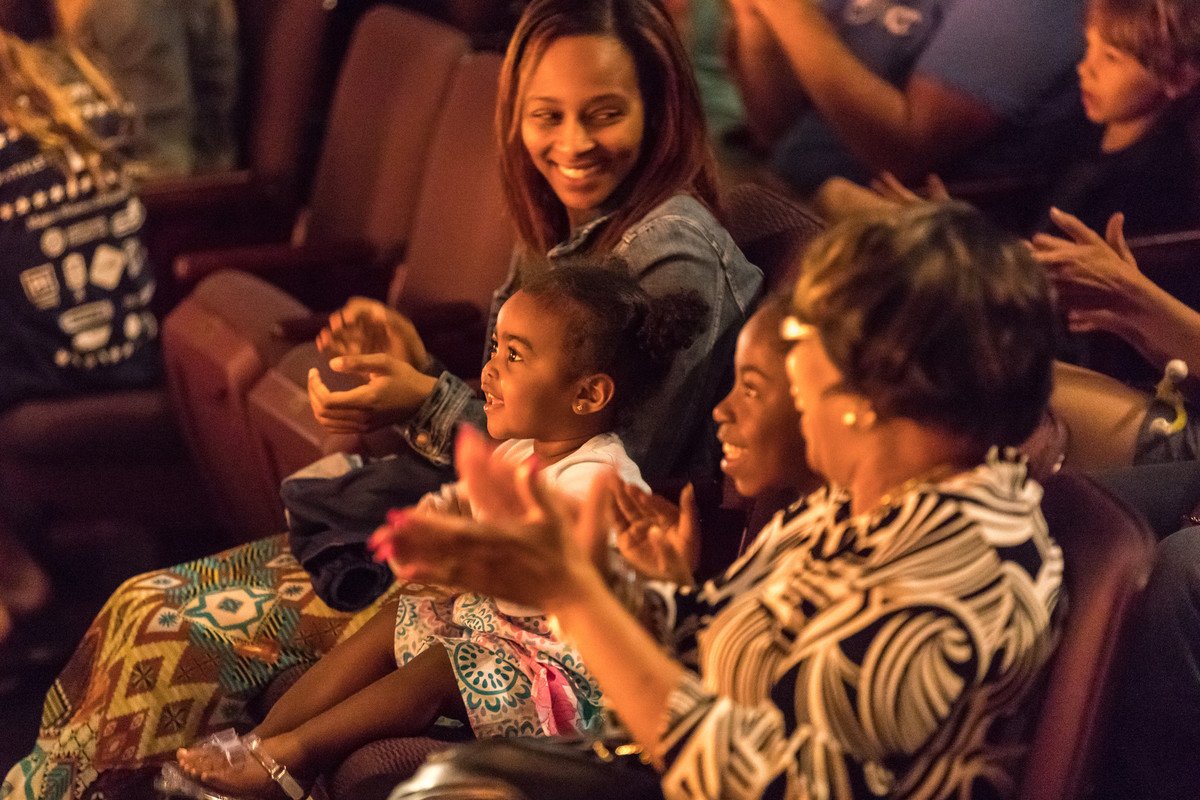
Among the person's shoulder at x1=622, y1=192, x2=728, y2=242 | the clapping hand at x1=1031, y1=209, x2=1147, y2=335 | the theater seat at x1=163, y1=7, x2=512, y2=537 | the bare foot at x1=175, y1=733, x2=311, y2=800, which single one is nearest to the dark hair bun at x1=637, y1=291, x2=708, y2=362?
the person's shoulder at x1=622, y1=192, x2=728, y2=242

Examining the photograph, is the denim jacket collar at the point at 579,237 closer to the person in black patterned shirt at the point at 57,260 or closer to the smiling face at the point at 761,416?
the smiling face at the point at 761,416

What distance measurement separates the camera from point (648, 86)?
1710 millimetres

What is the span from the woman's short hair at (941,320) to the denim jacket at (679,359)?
1.94 feet

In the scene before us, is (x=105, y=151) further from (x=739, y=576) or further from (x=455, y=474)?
(x=739, y=576)

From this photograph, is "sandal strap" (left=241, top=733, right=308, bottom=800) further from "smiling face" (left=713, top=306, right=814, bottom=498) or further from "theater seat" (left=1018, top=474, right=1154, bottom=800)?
"theater seat" (left=1018, top=474, right=1154, bottom=800)

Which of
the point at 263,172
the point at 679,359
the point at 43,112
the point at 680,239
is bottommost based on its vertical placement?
the point at 263,172

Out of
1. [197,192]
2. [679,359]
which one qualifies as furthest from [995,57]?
[197,192]

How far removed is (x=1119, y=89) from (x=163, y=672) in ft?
4.56

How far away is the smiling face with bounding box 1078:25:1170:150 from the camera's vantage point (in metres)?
1.81

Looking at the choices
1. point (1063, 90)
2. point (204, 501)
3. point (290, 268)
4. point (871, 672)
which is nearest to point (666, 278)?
point (871, 672)

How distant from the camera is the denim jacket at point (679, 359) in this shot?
1.59 m

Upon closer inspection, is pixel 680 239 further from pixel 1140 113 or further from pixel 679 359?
pixel 1140 113

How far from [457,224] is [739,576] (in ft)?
5.00

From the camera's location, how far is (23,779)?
172cm
